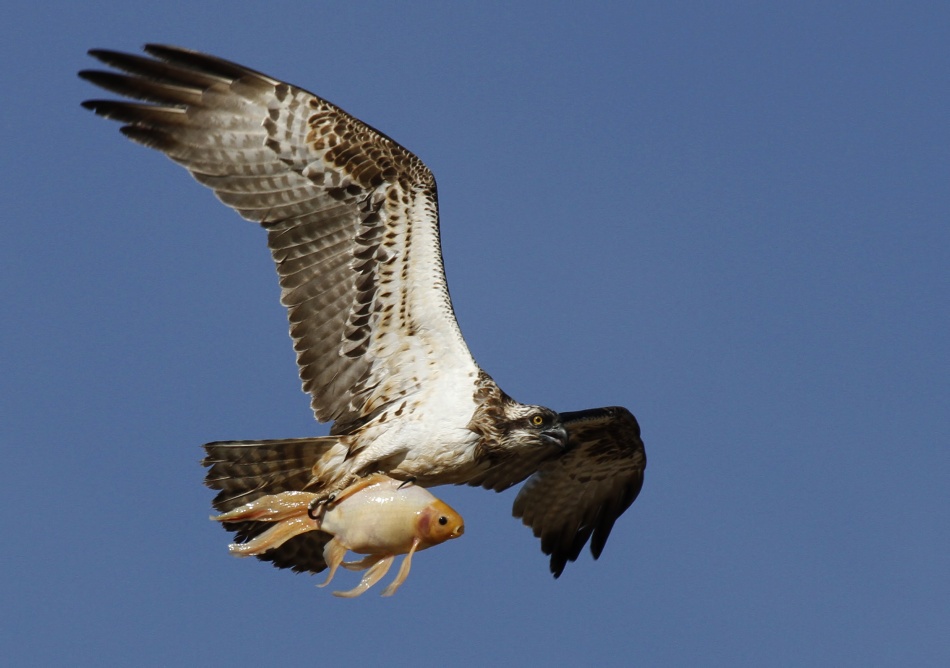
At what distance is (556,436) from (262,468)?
228cm

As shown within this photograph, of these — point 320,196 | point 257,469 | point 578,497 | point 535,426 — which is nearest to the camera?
point 257,469

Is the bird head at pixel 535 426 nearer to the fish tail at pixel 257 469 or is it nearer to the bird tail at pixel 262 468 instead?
the bird tail at pixel 262 468

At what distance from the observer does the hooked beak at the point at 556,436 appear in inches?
409

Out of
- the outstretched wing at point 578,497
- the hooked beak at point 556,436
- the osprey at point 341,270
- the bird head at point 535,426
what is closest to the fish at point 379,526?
the osprey at point 341,270

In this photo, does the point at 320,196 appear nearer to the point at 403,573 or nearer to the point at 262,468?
the point at 262,468

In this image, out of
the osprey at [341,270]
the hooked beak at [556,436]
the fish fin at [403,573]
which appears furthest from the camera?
the hooked beak at [556,436]

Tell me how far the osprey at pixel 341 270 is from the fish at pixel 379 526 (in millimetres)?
1366

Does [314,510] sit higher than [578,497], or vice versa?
[314,510]

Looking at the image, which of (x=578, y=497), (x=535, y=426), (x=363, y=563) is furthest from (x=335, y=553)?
(x=578, y=497)

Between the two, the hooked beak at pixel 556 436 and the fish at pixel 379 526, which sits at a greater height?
the hooked beak at pixel 556 436

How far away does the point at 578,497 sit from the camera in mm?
12820

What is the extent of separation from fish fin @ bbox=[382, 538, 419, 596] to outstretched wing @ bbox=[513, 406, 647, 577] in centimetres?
422

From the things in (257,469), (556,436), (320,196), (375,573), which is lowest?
(375,573)

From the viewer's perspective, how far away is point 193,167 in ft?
34.6
